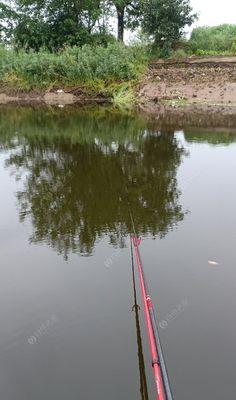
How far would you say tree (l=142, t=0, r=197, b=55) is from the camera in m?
26.2

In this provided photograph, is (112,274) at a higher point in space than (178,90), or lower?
lower

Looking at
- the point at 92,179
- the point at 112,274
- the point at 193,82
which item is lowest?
the point at 112,274

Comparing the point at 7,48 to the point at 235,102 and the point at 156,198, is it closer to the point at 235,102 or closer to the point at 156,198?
the point at 235,102

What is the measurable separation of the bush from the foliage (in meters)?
5.02

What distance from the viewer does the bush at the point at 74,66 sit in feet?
79.7

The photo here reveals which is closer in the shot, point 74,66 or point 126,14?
point 74,66

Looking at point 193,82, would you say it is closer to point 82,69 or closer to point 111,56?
point 111,56

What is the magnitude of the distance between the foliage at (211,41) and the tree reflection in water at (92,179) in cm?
1535

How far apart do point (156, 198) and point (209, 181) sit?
1.63 meters

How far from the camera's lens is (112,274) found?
204 inches

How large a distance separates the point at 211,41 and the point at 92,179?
76.8 feet

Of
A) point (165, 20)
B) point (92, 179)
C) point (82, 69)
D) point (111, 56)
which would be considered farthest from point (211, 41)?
point (92, 179)

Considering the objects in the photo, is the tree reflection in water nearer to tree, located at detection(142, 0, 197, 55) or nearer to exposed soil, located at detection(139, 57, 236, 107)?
exposed soil, located at detection(139, 57, 236, 107)

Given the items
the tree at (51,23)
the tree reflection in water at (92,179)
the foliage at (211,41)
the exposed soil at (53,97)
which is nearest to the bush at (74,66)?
the exposed soil at (53,97)
